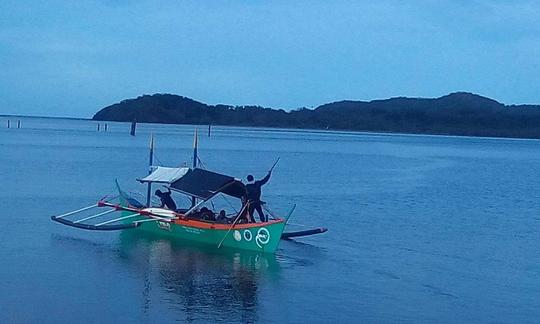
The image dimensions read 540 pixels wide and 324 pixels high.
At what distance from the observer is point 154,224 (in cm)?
2094

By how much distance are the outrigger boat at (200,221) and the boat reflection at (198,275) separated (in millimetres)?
246

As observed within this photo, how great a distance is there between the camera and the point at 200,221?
19.5 m

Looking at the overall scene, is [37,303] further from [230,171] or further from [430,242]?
[230,171]

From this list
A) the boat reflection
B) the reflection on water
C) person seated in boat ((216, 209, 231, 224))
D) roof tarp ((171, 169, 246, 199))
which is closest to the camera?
the reflection on water

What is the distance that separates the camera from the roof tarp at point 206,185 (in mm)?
19766

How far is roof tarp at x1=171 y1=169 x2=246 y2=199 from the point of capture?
64.8 feet

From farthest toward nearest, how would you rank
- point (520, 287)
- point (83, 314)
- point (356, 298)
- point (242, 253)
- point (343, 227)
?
1. point (343, 227)
2. point (242, 253)
3. point (520, 287)
4. point (356, 298)
5. point (83, 314)

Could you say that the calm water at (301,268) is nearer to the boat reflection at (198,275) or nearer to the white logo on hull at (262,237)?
the boat reflection at (198,275)

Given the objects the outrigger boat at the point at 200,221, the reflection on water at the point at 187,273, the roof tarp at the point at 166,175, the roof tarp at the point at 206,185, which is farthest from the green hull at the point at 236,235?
the roof tarp at the point at 166,175

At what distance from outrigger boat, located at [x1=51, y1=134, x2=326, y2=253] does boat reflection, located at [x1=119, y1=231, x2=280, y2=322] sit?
246 mm

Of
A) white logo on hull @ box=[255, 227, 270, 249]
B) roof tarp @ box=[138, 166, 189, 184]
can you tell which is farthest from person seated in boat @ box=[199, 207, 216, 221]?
roof tarp @ box=[138, 166, 189, 184]

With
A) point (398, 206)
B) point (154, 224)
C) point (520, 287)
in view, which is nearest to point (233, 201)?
point (398, 206)

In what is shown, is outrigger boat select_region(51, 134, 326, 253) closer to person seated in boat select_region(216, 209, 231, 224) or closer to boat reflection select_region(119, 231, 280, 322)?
person seated in boat select_region(216, 209, 231, 224)

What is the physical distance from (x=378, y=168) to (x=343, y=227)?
30.4 m
